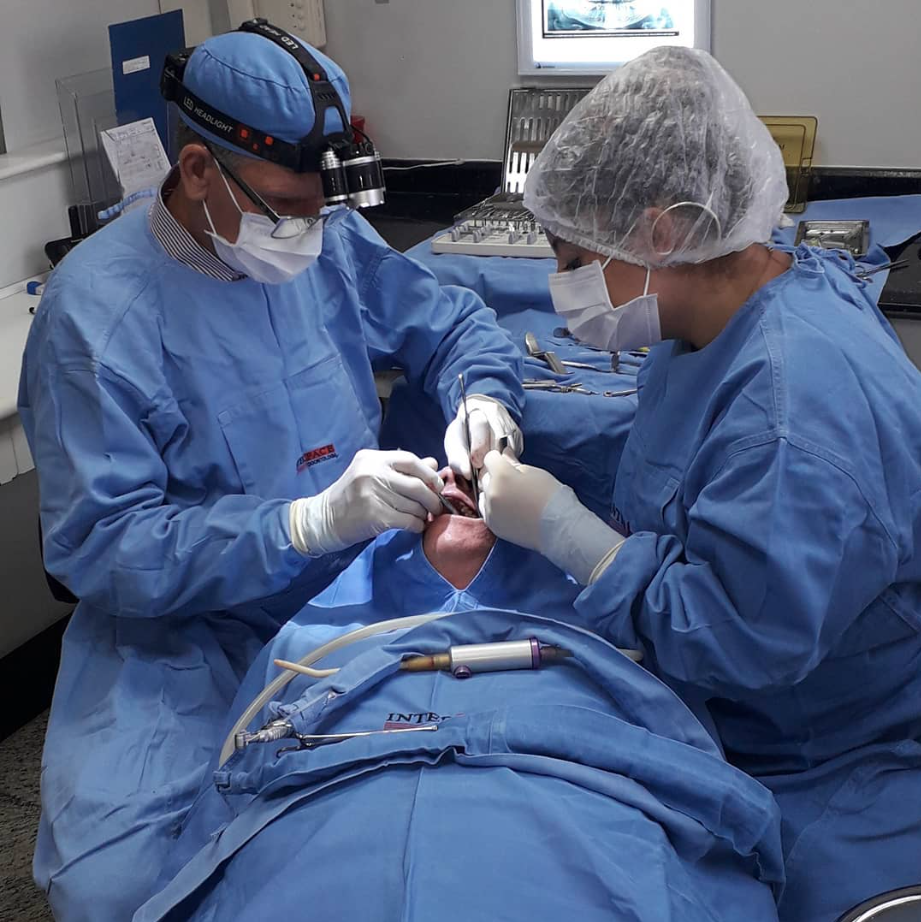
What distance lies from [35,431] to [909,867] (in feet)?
4.02

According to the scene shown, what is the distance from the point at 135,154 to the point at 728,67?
144cm

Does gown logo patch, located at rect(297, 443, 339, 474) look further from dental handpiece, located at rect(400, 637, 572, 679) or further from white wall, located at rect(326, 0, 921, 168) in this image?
white wall, located at rect(326, 0, 921, 168)

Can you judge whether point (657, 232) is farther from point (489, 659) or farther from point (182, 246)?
point (182, 246)

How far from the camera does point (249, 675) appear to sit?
1.43 m

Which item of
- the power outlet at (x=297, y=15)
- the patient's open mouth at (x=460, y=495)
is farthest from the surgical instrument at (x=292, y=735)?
the power outlet at (x=297, y=15)


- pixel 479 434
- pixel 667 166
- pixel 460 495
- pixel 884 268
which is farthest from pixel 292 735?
pixel 884 268

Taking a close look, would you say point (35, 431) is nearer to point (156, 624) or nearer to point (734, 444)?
point (156, 624)

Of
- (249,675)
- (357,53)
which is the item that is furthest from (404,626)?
(357,53)

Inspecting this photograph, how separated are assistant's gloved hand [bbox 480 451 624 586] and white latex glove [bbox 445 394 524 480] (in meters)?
0.15

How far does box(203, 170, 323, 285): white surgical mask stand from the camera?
155cm

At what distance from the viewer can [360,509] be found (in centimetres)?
149

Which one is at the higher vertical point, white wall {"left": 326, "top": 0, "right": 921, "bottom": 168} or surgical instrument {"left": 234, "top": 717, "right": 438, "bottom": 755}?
white wall {"left": 326, "top": 0, "right": 921, "bottom": 168}

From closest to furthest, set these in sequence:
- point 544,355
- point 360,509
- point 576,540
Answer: point 576,540
point 360,509
point 544,355

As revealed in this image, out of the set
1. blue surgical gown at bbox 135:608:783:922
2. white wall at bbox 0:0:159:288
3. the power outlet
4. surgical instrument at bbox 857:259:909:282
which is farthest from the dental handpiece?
the power outlet
